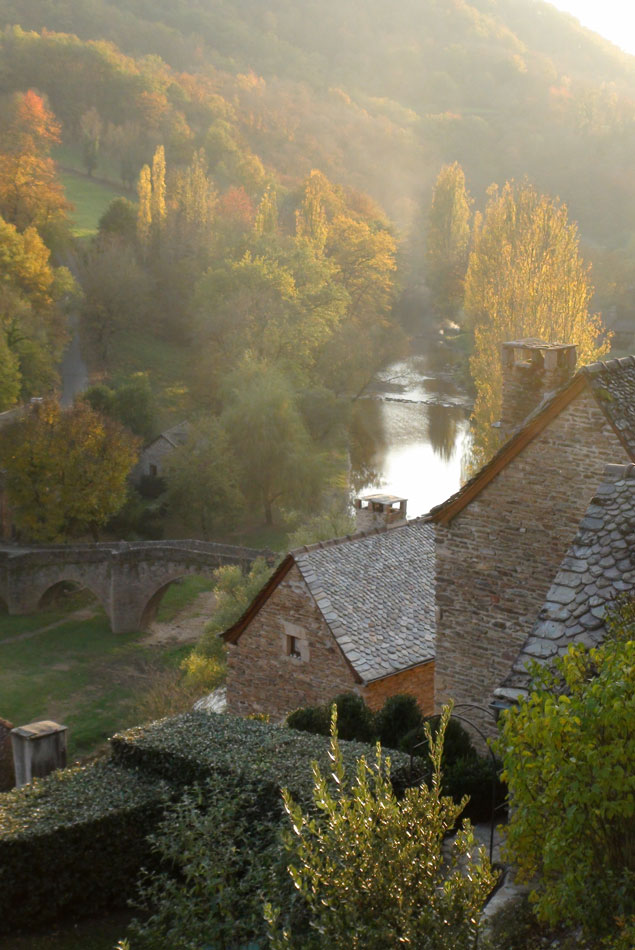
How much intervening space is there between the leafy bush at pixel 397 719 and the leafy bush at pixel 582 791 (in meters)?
6.77

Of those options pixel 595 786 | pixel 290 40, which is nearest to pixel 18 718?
pixel 595 786

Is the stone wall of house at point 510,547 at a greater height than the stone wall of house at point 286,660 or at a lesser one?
greater

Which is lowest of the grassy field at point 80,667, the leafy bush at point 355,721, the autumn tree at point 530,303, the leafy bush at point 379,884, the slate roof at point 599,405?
the grassy field at point 80,667

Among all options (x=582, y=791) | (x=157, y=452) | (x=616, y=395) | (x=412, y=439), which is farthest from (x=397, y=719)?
(x=412, y=439)

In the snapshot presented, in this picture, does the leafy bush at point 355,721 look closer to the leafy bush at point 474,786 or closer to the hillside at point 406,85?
the leafy bush at point 474,786

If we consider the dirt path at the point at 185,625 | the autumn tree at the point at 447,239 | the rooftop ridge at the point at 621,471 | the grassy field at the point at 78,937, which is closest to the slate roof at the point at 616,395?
the rooftop ridge at the point at 621,471

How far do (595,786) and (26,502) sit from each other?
123ft

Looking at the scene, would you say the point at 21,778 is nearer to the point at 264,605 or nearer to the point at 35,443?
the point at 264,605

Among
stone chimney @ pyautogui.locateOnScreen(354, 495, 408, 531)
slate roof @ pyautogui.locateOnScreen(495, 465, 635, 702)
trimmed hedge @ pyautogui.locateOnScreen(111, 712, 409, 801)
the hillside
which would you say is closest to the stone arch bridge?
stone chimney @ pyautogui.locateOnScreen(354, 495, 408, 531)

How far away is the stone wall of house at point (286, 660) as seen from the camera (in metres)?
16.0

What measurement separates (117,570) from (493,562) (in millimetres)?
26358

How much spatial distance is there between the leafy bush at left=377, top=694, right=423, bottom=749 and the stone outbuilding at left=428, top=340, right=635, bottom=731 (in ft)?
2.05

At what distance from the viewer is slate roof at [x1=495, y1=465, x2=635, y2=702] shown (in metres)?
7.79

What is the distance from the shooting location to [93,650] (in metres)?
35.7
